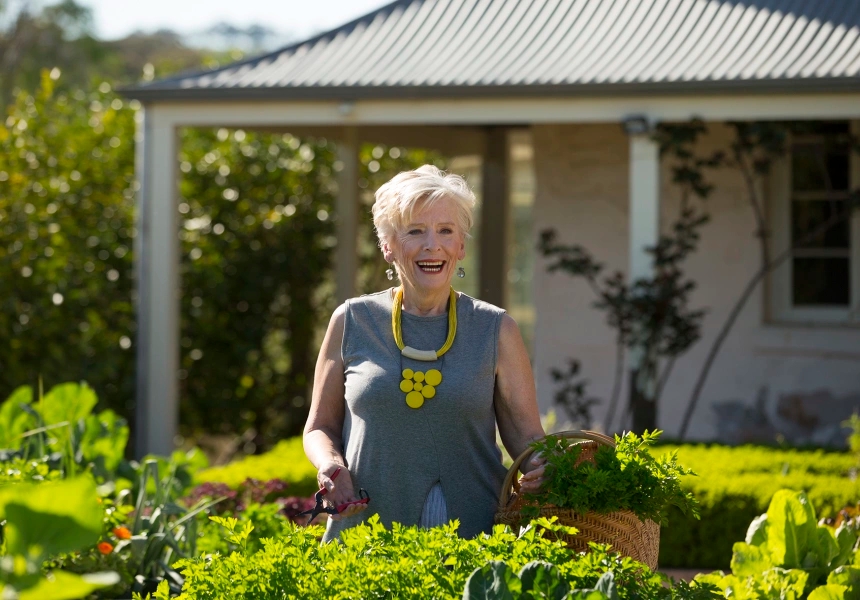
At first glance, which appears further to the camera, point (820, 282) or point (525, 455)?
point (820, 282)

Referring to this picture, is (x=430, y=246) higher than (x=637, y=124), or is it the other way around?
(x=637, y=124)

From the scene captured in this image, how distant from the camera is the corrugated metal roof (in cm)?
704

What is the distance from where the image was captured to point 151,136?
7973mm

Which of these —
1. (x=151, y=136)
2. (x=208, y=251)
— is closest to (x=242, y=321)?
(x=208, y=251)

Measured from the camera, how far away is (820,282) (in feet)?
28.8

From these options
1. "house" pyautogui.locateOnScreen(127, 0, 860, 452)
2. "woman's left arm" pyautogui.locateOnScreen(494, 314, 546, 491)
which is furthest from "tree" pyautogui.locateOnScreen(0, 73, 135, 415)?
"woman's left arm" pyautogui.locateOnScreen(494, 314, 546, 491)

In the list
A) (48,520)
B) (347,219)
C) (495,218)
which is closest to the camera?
(48,520)

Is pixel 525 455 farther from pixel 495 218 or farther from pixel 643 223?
pixel 495 218

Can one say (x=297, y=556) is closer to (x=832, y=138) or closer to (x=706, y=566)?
(x=706, y=566)

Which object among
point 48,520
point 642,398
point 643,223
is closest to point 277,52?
point 643,223

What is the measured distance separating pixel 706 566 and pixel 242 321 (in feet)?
16.7

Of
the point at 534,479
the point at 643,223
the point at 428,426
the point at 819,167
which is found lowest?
the point at 534,479

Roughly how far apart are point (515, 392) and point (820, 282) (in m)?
6.56

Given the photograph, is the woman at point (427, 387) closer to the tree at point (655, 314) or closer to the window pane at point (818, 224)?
the tree at point (655, 314)
